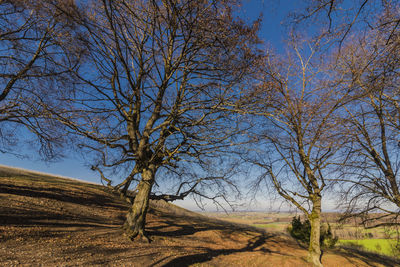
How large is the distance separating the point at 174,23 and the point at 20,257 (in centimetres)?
553

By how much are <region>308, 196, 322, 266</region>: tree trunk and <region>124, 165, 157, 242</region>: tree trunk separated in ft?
19.7

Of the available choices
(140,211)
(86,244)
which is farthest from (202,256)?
(86,244)

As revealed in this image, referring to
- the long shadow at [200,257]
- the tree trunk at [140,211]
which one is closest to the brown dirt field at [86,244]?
the long shadow at [200,257]

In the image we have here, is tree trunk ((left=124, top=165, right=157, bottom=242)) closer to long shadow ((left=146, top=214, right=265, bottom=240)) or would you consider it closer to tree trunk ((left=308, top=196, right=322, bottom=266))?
long shadow ((left=146, top=214, right=265, bottom=240))

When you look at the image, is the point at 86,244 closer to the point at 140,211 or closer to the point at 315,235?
the point at 140,211

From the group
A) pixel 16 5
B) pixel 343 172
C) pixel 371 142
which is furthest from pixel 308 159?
pixel 16 5

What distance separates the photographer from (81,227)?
579cm

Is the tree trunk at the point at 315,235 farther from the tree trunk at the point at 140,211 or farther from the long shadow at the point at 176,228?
the tree trunk at the point at 140,211

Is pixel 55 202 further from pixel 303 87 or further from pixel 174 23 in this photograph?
pixel 303 87

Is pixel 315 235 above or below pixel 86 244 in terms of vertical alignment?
above

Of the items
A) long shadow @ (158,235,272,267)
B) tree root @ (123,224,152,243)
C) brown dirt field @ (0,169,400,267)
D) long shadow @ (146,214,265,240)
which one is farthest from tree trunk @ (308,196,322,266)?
tree root @ (123,224,152,243)

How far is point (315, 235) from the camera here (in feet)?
23.9

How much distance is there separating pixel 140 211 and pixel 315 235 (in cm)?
662

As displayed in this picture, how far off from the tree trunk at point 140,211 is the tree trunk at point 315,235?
6.00 m
